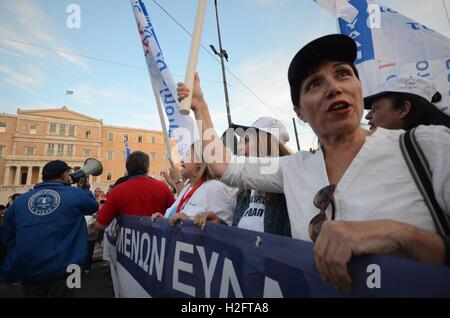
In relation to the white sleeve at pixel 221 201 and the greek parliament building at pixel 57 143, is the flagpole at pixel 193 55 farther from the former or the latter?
the greek parliament building at pixel 57 143

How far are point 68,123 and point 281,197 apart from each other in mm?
59424

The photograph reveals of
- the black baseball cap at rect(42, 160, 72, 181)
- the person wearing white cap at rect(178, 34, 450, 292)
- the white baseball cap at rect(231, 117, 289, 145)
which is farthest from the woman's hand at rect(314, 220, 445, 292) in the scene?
the black baseball cap at rect(42, 160, 72, 181)

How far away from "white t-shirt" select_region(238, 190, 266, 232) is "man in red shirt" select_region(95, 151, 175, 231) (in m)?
1.90

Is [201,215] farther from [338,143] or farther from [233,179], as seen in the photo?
[338,143]

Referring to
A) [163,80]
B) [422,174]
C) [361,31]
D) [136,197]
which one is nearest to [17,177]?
[163,80]

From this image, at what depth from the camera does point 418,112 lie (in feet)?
6.00

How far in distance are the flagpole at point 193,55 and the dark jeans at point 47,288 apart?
118 inches

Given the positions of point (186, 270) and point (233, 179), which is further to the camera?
point (186, 270)

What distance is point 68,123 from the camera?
2010 inches

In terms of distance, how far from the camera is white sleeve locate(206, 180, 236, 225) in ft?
7.89

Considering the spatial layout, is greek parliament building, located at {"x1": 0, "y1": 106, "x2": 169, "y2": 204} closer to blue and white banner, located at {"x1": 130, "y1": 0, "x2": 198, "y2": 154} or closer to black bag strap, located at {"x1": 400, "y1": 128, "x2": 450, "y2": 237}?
blue and white banner, located at {"x1": 130, "y1": 0, "x2": 198, "y2": 154}

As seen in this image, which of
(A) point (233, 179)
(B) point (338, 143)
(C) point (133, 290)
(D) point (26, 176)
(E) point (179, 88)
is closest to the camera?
(B) point (338, 143)

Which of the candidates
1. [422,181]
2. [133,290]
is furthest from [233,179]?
[133,290]

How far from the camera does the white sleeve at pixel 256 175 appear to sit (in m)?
1.61
